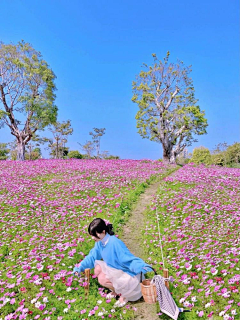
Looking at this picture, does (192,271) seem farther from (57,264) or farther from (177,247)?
(57,264)

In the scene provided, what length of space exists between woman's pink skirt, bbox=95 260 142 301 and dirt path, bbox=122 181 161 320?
0.90ft

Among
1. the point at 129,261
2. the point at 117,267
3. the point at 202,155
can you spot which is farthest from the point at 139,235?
the point at 202,155

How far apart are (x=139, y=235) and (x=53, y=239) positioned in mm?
3004

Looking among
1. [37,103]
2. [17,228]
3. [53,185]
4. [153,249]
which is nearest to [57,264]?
[153,249]

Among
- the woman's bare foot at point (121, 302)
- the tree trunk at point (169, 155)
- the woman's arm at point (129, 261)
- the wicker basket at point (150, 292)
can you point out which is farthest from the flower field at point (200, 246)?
the tree trunk at point (169, 155)

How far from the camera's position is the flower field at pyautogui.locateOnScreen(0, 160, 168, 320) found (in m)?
5.42

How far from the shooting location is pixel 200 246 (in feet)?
25.4

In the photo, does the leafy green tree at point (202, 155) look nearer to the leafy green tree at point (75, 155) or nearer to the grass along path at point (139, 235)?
the leafy green tree at point (75, 155)

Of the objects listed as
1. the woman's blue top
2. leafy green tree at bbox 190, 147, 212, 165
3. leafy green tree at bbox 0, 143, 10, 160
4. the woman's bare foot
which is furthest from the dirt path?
leafy green tree at bbox 0, 143, 10, 160

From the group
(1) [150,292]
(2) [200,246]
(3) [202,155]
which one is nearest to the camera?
(1) [150,292]

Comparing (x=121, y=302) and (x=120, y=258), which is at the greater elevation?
(x=120, y=258)

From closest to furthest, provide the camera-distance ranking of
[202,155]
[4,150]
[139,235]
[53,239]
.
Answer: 1. [53,239]
2. [139,235]
3. [202,155]
4. [4,150]

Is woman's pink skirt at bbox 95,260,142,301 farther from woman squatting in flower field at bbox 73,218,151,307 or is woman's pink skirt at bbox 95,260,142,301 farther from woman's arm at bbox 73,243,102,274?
woman's arm at bbox 73,243,102,274

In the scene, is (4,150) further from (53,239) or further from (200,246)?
(200,246)
